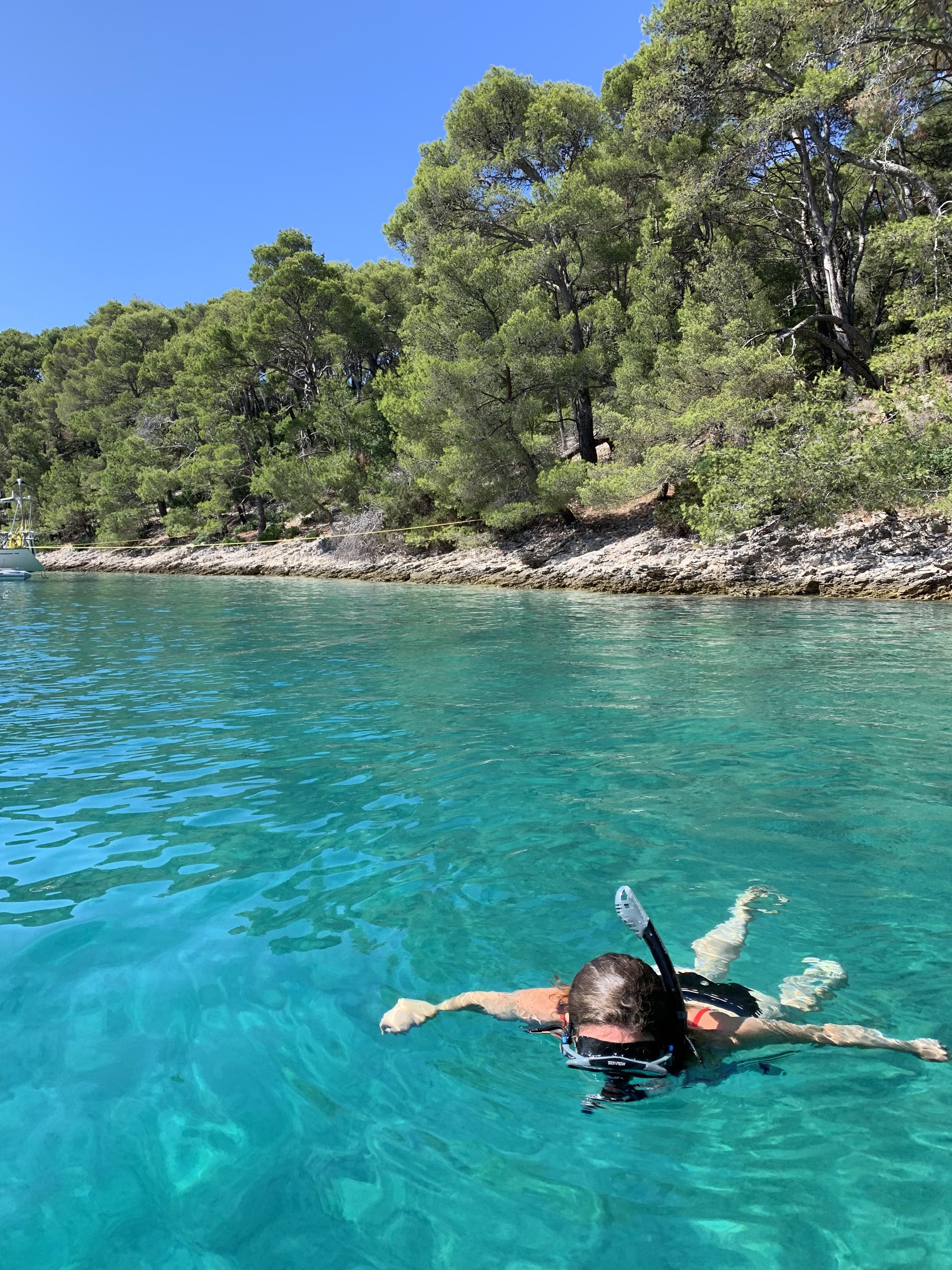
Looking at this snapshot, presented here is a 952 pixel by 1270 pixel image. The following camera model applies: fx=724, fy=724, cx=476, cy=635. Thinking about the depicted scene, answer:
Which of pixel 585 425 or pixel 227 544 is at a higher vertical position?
pixel 585 425

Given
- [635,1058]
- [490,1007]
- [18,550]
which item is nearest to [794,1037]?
[635,1058]

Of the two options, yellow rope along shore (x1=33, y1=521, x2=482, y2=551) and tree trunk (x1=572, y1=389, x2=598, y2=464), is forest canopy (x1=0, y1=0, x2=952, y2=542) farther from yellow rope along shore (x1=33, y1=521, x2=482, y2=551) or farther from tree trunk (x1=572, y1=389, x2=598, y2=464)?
yellow rope along shore (x1=33, y1=521, x2=482, y2=551)

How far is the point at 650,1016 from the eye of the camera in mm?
2332

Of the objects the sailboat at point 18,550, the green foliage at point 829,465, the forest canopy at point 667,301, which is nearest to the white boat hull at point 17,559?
the sailboat at point 18,550

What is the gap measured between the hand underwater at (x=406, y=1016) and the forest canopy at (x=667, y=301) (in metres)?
14.8

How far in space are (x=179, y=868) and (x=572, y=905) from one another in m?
→ 2.20

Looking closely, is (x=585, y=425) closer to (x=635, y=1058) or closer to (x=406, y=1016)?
(x=406, y=1016)

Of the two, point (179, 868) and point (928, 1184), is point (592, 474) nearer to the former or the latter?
point (179, 868)

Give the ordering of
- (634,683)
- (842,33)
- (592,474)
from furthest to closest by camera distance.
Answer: (592,474)
(842,33)
(634,683)

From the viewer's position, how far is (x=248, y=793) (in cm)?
522

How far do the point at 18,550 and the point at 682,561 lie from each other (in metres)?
29.6

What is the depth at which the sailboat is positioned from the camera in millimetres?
32781

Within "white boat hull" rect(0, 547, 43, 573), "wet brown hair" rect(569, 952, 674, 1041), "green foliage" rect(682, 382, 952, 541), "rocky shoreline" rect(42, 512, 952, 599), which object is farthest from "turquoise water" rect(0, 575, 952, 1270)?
"white boat hull" rect(0, 547, 43, 573)

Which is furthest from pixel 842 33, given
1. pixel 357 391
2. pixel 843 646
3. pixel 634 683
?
pixel 357 391
